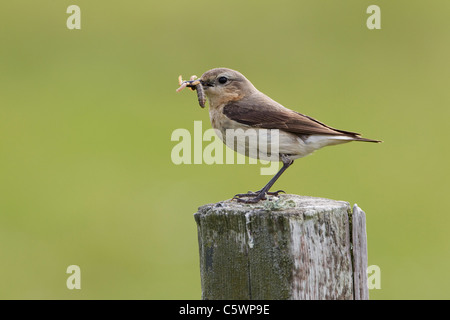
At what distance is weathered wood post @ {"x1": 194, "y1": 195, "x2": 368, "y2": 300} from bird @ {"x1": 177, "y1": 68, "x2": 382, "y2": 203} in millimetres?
1588

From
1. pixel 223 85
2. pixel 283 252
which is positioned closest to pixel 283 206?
pixel 283 252

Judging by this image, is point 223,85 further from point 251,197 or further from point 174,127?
point 174,127

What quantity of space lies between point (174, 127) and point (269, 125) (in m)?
9.25

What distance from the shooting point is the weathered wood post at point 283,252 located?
513 cm

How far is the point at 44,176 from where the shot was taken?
15148mm

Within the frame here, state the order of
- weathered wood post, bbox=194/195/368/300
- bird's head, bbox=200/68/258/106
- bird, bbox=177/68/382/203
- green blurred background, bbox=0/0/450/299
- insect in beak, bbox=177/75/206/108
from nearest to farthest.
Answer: weathered wood post, bbox=194/195/368/300 → bird, bbox=177/68/382/203 → insect in beak, bbox=177/75/206/108 → bird's head, bbox=200/68/258/106 → green blurred background, bbox=0/0/450/299

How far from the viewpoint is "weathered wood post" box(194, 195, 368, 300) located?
513 cm

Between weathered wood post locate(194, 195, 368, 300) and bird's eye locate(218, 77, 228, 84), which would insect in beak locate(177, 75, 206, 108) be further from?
weathered wood post locate(194, 195, 368, 300)

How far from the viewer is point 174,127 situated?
16.3 m

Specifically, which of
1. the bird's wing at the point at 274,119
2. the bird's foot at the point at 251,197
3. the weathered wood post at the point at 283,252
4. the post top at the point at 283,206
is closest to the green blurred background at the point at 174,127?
the bird's wing at the point at 274,119

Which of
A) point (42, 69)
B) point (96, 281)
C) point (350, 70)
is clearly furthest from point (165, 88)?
point (96, 281)

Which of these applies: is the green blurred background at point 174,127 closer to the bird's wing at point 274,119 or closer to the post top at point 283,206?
the bird's wing at point 274,119

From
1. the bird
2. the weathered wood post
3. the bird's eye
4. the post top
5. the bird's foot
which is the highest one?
the bird's eye

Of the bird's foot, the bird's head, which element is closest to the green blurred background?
the bird's head
